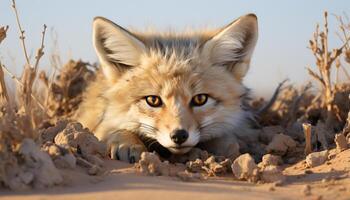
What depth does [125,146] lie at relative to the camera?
475cm

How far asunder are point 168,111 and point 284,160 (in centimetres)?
114

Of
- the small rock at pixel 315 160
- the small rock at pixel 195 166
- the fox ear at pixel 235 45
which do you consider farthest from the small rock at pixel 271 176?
the fox ear at pixel 235 45

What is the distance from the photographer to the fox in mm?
4723

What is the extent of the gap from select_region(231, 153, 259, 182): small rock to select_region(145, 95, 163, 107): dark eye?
1.24m

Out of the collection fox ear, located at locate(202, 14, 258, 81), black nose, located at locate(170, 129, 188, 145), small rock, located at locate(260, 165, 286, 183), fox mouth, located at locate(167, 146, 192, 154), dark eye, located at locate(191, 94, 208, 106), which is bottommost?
small rock, located at locate(260, 165, 286, 183)

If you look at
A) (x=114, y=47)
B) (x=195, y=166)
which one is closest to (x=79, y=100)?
(x=114, y=47)

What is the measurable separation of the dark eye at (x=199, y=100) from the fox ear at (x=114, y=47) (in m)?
0.72

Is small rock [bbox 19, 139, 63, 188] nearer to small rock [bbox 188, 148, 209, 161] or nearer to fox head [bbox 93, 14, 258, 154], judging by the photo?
fox head [bbox 93, 14, 258, 154]

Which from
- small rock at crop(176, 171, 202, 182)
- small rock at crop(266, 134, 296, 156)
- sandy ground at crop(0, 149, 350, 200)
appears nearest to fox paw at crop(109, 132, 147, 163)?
sandy ground at crop(0, 149, 350, 200)

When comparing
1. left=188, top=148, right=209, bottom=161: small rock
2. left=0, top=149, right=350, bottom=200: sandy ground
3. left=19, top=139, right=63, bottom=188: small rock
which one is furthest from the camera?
left=188, top=148, right=209, bottom=161: small rock

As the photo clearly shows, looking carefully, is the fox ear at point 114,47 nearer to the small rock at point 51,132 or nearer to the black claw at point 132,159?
the small rock at point 51,132

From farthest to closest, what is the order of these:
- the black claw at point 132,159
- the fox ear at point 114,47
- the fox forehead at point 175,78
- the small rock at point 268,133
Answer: the small rock at point 268,133
the fox ear at point 114,47
the fox forehead at point 175,78
the black claw at point 132,159

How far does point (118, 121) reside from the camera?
5.12 m

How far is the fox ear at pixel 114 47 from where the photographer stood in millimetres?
5184
